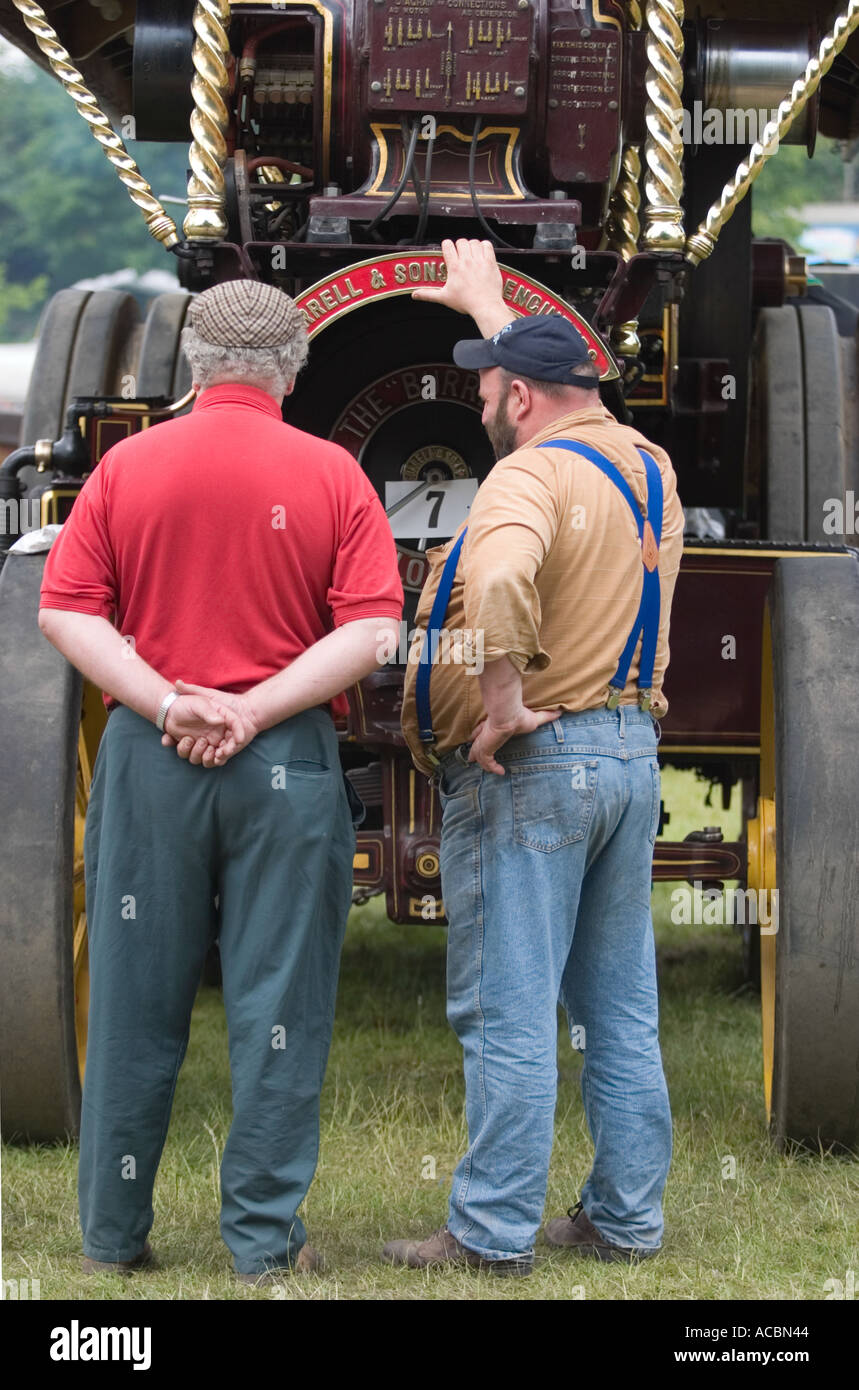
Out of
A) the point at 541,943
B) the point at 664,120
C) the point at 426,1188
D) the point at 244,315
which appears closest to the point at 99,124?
the point at 664,120

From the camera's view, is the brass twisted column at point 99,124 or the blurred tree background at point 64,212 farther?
the blurred tree background at point 64,212

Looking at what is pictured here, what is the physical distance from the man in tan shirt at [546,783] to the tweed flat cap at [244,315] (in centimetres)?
38

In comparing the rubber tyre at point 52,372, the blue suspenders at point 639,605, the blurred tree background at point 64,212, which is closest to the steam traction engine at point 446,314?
the blue suspenders at point 639,605

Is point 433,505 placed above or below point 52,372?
below

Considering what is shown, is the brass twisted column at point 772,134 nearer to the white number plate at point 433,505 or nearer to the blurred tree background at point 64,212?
the white number plate at point 433,505

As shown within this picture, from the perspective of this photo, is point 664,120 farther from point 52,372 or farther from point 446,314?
point 52,372

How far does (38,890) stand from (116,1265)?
0.89 metres

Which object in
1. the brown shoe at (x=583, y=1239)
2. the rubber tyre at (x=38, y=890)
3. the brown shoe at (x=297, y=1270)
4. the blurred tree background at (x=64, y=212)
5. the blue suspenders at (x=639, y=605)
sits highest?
the blurred tree background at (x=64, y=212)

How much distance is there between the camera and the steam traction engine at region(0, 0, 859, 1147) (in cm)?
427

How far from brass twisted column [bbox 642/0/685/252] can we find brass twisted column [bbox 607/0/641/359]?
1.07 feet

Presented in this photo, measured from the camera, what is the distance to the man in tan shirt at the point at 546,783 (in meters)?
3.63

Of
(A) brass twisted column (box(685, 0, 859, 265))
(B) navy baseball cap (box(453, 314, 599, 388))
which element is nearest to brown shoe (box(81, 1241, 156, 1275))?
(B) navy baseball cap (box(453, 314, 599, 388))

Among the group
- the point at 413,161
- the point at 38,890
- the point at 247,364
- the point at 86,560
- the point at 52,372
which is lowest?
the point at 38,890

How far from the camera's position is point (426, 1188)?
4.40 m
